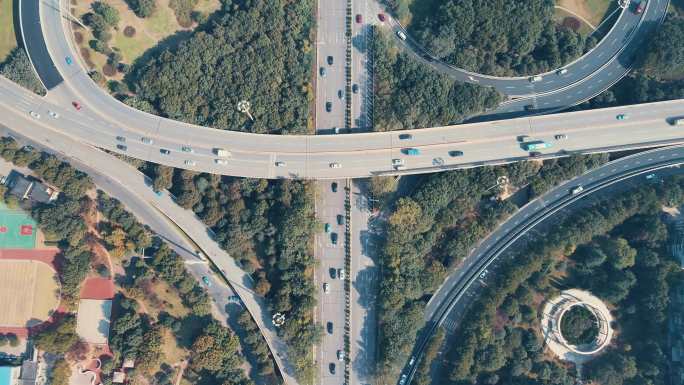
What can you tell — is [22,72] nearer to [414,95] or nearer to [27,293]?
[27,293]

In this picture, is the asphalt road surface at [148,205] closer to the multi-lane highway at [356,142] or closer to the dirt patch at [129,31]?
the multi-lane highway at [356,142]

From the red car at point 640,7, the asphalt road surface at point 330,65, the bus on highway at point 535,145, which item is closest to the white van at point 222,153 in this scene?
the asphalt road surface at point 330,65

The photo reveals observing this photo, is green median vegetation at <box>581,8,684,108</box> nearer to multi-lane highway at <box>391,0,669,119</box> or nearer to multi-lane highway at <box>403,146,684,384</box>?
multi-lane highway at <box>391,0,669,119</box>

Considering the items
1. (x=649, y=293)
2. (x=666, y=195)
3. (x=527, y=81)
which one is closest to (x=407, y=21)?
(x=527, y=81)

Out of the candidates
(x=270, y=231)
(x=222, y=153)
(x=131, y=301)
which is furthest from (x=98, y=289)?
(x=222, y=153)

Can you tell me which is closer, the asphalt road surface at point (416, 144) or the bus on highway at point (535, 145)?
the bus on highway at point (535, 145)

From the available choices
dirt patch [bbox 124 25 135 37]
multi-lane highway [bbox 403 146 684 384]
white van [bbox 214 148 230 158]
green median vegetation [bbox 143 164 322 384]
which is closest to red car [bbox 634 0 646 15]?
multi-lane highway [bbox 403 146 684 384]
